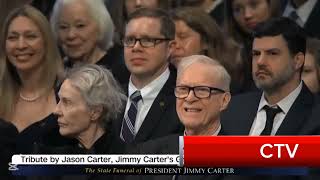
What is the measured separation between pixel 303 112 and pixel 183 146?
0.83 m

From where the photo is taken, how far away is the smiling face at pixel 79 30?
277 inches

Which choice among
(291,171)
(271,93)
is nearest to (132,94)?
(271,93)

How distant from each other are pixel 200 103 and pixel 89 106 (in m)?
0.61

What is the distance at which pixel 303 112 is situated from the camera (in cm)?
607

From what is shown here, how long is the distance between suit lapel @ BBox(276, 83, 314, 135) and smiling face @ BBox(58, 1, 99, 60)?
1420 millimetres

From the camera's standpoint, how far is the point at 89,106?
621 cm

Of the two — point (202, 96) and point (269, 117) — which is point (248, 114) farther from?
point (202, 96)

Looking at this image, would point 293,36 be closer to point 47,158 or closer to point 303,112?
point 303,112

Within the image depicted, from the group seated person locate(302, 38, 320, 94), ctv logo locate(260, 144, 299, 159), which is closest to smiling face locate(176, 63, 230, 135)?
ctv logo locate(260, 144, 299, 159)

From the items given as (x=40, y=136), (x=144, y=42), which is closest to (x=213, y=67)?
(x=144, y=42)

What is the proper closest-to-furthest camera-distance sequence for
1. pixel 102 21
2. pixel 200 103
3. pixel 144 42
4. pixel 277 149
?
pixel 277 149, pixel 200 103, pixel 144 42, pixel 102 21

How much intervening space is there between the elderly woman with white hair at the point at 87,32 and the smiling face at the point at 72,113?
2.30ft

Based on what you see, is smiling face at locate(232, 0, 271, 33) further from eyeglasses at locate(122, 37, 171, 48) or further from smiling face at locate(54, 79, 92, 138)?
smiling face at locate(54, 79, 92, 138)

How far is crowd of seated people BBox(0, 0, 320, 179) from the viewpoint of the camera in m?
6.11
